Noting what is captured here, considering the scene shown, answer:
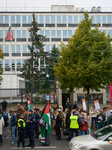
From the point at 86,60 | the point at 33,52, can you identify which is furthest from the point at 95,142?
the point at 33,52

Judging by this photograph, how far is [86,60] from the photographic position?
21.2 m

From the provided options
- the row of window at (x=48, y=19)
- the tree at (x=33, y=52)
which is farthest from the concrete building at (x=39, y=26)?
the tree at (x=33, y=52)

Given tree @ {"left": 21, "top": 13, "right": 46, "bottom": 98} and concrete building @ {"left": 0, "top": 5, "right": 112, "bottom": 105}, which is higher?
concrete building @ {"left": 0, "top": 5, "right": 112, "bottom": 105}

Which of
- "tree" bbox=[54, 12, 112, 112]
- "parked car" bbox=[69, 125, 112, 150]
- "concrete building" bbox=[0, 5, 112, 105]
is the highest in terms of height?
"concrete building" bbox=[0, 5, 112, 105]

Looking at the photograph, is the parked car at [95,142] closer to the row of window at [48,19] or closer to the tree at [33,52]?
the tree at [33,52]

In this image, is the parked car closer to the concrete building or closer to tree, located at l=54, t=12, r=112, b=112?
tree, located at l=54, t=12, r=112, b=112

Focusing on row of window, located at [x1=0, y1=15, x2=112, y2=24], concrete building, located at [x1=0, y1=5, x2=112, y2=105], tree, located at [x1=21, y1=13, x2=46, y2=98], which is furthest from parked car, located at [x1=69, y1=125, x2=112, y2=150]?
row of window, located at [x1=0, y1=15, x2=112, y2=24]

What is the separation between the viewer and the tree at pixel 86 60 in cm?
2045

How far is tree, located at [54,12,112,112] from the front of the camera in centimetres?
2045

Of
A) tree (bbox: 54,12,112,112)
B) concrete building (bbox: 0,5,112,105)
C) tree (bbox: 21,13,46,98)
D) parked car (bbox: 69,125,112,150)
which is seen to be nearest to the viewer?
parked car (bbox: 69,125,112,150)

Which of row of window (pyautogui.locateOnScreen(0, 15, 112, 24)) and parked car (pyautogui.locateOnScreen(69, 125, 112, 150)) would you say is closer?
parked car (pyautogui.locateOnScreen(69, 125, 112, 150))

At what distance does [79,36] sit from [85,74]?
12.5 ft

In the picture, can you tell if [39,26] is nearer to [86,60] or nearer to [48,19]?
[48,19]

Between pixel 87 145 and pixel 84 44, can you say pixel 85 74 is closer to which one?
pixel 84 44
